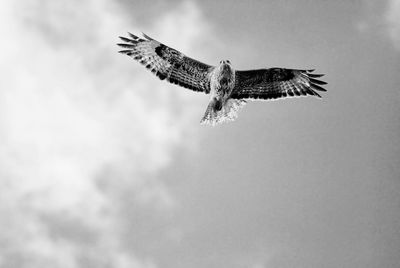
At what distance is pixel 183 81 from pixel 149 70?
0.83 m

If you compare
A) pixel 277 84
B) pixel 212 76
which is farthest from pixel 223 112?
pixel 277 84

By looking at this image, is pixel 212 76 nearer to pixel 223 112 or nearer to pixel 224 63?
pixel 224 63

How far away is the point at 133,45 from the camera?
35.2 ft

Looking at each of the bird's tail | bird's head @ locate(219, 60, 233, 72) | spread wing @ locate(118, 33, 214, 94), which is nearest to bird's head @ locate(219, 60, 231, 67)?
bird's head @ locate(219, 60, 233, 72)

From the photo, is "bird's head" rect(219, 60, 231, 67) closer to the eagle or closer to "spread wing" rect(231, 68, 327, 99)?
the eagle

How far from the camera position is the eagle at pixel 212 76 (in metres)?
10.3

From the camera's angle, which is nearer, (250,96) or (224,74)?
(224,74)

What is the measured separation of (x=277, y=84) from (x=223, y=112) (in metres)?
1.46

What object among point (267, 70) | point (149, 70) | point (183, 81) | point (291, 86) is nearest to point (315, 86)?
point (291, 86)

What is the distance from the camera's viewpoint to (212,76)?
10.0m

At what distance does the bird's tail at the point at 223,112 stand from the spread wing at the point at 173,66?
0.45 meters

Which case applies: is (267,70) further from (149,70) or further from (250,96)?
(149,70)

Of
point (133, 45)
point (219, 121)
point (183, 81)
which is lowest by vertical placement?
point (219, 121)

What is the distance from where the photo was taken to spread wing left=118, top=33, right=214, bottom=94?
10.3 metres
